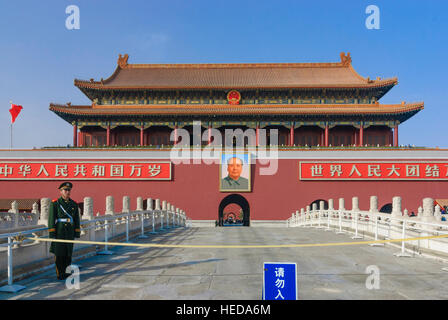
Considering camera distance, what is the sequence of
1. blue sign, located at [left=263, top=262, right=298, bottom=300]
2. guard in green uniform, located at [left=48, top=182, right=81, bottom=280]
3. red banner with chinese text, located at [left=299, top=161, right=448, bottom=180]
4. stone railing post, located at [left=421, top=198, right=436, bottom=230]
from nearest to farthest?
blue sign, located at [left=263, top=262, right=298, bottom=300] < guard in green uniform, located at [left=48, top=182, right=81, bottom=280] < stone railing post, located at [left=421, top=198, right=436, bottom=230] < red banner with chinese text, located at [left=299, top=161, right=448, bottom=180]

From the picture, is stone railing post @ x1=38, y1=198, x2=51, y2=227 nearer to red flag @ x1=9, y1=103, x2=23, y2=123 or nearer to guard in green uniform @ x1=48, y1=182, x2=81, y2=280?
guard in green uniform @ x1=48, y1=182, x2=81, y2=280

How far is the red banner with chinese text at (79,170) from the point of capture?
26188mm

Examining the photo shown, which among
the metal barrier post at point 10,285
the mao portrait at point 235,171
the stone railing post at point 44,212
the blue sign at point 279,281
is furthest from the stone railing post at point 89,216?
the mao portrait at point 235,171

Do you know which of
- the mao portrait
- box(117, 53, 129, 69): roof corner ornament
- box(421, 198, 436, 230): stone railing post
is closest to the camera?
box(421, 198, 436, 230): stone railing post

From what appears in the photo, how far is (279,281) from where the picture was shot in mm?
3979

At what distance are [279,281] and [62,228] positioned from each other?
4124 millimetres

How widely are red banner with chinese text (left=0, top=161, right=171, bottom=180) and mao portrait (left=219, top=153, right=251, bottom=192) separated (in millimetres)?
4000

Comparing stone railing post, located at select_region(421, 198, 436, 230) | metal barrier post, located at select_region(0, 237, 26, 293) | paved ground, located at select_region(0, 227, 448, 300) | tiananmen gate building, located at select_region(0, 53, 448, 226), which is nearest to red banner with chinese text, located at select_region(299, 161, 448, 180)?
tiananmen gate building, located at select_region(0, 53, 448, 226)

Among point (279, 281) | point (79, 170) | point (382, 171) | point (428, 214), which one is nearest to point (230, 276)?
point (279, 281)

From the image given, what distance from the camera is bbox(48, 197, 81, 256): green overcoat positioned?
6.42 meters

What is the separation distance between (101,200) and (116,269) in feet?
64.8
